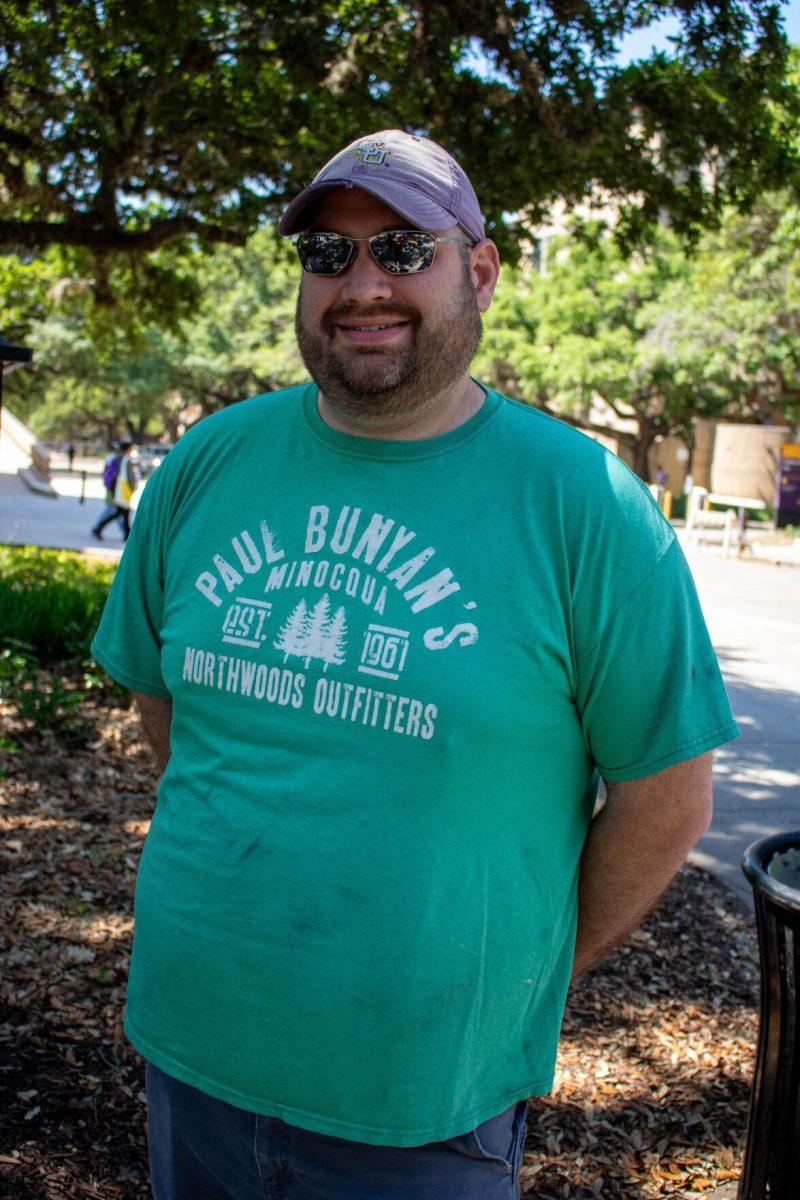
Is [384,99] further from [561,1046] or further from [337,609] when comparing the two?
[337,609]

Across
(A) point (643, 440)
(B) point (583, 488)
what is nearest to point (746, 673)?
(B) point (583, 488)

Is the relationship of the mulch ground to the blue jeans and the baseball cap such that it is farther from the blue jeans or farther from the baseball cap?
the baseball cap

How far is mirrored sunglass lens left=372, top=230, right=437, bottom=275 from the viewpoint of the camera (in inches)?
71.2

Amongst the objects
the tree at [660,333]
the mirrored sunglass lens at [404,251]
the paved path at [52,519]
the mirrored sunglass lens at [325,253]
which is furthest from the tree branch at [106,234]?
the tree at [660,333]

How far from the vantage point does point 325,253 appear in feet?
6.13

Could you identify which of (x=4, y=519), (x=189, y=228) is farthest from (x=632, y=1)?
(x=4, y=519)

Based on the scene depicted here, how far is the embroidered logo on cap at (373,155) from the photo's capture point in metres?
1.82

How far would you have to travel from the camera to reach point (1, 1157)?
282 centimetres

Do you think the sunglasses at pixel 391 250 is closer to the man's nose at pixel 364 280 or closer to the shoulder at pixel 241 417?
the man's nose at pixel 364 280

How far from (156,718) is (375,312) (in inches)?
34.8

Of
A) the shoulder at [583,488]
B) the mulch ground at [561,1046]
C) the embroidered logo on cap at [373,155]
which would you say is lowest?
the mulch ground at [561,1046]

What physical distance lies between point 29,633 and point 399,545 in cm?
595

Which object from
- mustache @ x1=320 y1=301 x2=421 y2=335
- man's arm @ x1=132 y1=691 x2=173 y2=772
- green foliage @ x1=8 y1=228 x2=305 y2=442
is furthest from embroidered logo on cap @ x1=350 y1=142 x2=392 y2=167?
green foliage @ x1=8 y1=228 x2=305 y2=442

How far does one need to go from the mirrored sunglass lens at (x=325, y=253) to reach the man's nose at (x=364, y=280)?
19 millimetres
